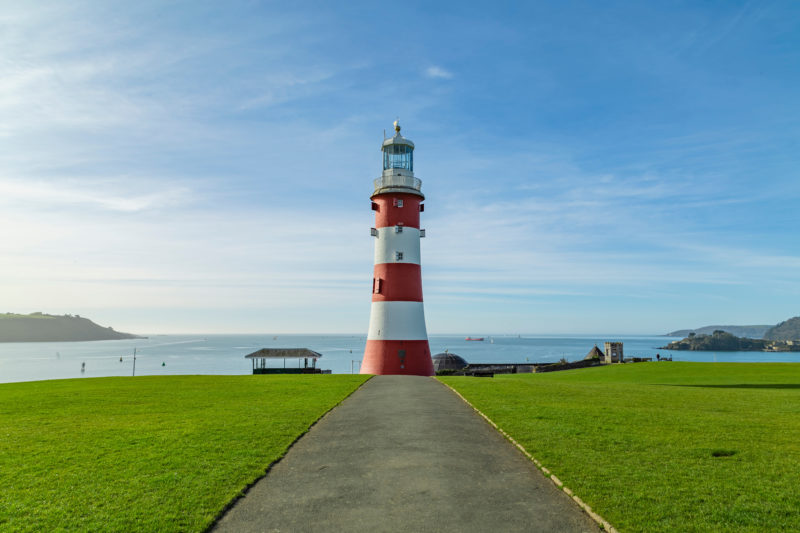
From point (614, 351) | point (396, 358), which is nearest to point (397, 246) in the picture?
point (396, 358)

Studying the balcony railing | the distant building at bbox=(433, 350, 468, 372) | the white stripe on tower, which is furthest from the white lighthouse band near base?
the distant building at bbox=(433, 350, 468, 372)

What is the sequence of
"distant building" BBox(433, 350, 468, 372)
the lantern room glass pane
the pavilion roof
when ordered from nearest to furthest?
the lantern room glass pane, the pavilion roof, "distant building" BBox(433, 350, 468, 372)

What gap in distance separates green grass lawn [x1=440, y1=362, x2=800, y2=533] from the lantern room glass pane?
17.7 meters

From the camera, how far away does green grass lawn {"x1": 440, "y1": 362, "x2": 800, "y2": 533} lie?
6211 mm

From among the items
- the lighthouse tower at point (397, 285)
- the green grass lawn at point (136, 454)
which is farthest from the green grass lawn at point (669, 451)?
the lighthouse tower at point (397, 285)

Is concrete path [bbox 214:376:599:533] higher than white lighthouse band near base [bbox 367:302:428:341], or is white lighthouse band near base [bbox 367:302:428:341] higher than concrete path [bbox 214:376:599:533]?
white lighthouse band near base [bbox 367:302:428:341]

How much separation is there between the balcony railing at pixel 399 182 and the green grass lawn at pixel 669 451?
51.9ft

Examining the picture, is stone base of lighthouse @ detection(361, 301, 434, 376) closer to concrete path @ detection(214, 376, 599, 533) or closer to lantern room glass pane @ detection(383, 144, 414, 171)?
lantern room glass pane @ detection(383, 144, 414, 171)

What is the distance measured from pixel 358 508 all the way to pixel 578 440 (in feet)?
18.3

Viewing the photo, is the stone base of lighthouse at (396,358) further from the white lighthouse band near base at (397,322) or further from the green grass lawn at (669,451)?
the green grass lawn at (669,451)

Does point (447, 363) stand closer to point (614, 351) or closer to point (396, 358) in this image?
point (396, 358)

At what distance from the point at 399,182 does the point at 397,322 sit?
9.00 meters

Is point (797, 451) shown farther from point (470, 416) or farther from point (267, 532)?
point (267, 532)

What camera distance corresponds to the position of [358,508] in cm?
644
